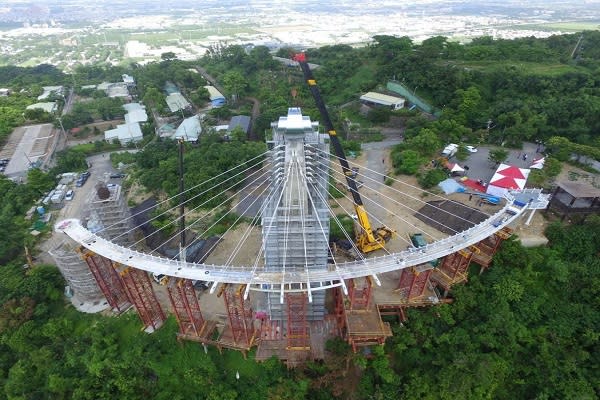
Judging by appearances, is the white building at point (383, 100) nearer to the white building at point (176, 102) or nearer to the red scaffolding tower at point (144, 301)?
the white building at point (176, 102)

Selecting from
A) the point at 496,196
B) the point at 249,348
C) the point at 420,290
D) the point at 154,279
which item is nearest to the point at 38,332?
the point at 154,279

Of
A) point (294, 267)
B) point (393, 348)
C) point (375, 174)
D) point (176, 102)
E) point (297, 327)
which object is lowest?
point (393, 348)

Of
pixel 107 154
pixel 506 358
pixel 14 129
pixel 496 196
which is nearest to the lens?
pixel 506 358

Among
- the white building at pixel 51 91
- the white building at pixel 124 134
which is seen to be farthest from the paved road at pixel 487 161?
the white building at pixel 51 91

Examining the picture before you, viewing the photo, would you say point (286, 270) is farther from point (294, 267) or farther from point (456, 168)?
point (456, 168)

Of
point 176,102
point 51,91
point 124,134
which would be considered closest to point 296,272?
point 124,134

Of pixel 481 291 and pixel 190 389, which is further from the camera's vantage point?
pixel 481 291

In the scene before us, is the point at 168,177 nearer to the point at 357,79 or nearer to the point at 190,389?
the point at 190,389
